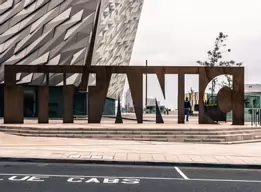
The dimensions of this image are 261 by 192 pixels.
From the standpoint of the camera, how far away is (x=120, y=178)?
1043cm

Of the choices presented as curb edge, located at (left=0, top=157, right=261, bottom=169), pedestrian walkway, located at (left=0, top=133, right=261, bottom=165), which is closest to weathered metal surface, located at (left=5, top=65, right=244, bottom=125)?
pedestrian walkway, located at (left=0, top=133, right=261, bottom=165)

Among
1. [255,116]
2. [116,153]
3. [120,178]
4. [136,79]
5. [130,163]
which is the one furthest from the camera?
[255,116]

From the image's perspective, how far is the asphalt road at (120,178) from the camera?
905cm

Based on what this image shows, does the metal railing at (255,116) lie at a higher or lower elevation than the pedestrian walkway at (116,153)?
higher

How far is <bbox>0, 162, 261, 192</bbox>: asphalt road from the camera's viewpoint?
29.7ft

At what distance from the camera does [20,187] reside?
8906 millimetres

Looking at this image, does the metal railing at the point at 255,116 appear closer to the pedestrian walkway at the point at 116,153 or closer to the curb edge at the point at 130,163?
the pedestrian walkway at the point at 116,153

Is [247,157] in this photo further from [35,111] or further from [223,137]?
[35,111]

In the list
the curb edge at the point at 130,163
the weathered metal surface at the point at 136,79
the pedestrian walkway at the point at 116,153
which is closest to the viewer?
the curb edge at the point at 130,163

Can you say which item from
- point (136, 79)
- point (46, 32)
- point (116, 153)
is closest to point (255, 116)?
point (136, 79)

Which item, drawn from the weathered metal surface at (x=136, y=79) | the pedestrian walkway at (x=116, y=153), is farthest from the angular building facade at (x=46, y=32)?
the pedestrian walkway at (x=116, y=153)

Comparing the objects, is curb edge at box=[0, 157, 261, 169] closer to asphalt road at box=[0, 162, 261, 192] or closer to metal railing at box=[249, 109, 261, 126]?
asphalt road at box=[0, 162, 261, 192]

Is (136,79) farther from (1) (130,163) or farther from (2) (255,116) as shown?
(1) (130,163)

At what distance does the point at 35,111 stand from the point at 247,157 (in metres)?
32.3
